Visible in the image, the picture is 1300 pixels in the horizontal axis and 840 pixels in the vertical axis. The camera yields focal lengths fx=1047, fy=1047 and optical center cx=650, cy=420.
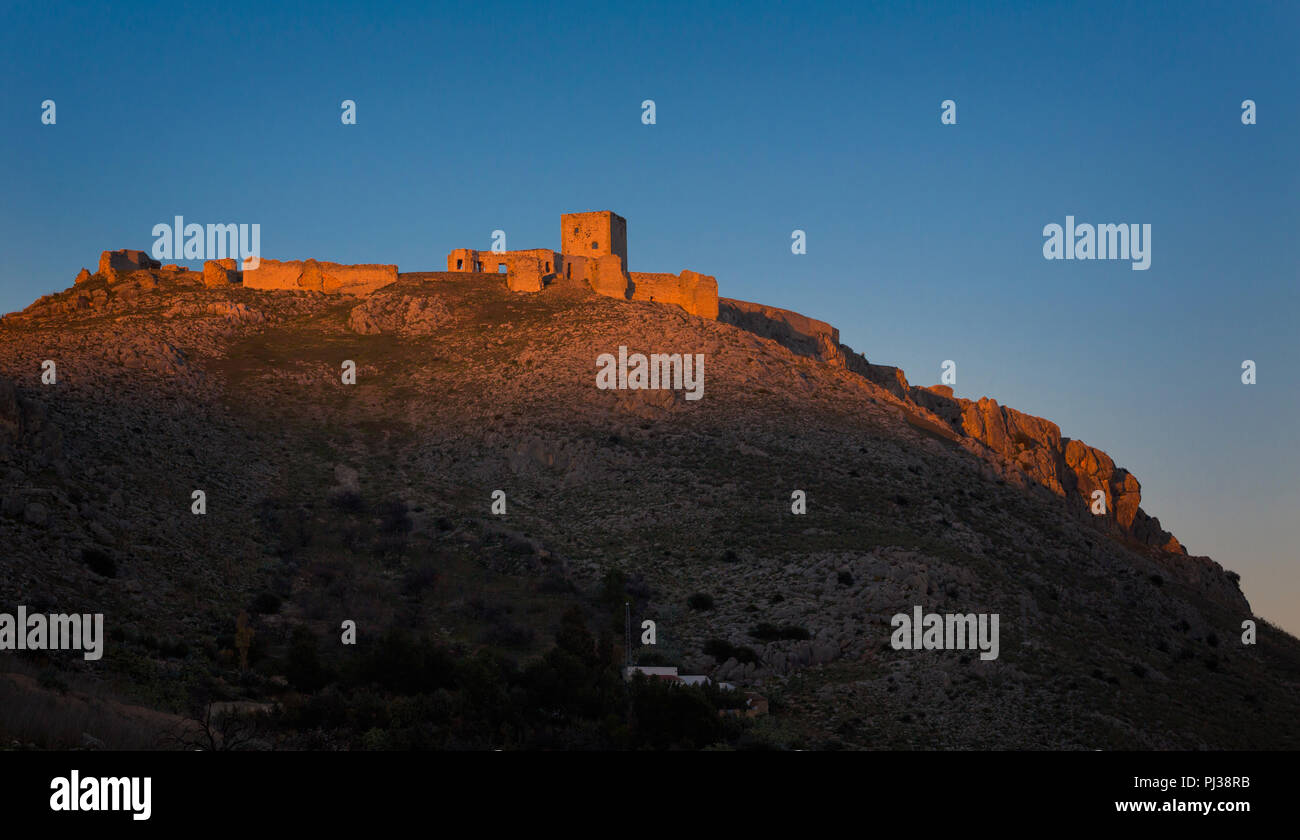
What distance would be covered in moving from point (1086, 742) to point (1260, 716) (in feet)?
30.5

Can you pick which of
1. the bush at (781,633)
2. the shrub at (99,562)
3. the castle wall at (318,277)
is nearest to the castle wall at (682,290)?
the castle wall at (318,277)

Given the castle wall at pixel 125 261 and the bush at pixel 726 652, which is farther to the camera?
the castle wall at pixel 125 261

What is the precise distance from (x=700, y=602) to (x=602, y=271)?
32.4 m

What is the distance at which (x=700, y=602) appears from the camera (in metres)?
34.9

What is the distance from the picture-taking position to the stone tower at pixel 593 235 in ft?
216

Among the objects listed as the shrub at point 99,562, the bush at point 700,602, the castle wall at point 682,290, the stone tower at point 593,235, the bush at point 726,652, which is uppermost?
the stone tower at point 593,235

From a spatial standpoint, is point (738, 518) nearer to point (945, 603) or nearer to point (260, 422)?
point (945, 603)

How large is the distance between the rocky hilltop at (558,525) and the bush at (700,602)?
211 mm

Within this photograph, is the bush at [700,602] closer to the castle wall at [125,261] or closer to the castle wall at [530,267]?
the castle wall at [530,267]

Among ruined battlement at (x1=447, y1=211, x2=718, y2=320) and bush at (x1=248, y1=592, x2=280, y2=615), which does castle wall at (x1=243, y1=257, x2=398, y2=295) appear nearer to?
ruined battlement at (x1=447, y1=211, x2=718, y2=320)

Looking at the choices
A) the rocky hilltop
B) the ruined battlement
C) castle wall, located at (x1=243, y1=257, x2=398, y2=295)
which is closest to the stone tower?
the ruined battlement

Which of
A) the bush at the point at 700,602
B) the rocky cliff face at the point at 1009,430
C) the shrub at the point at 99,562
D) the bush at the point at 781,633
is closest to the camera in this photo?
the shrub at the point at 99,562

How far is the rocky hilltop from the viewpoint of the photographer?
93.7 ft
